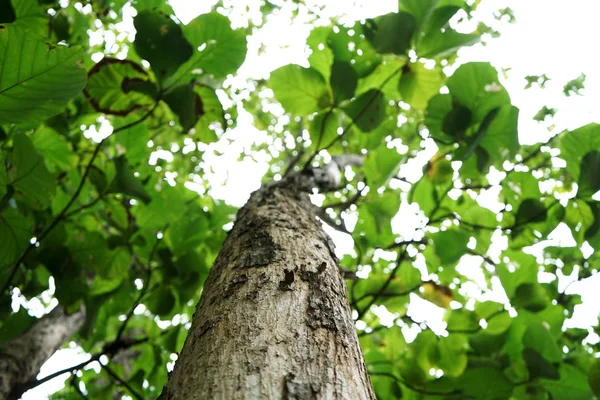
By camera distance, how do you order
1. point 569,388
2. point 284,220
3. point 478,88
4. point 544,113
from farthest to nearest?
point 544,113 → point 569,388 → point 478,88 → point 284,220

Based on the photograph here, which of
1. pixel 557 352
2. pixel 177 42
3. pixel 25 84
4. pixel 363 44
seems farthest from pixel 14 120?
pixel 557 352

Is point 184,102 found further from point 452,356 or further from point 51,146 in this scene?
point 452,356

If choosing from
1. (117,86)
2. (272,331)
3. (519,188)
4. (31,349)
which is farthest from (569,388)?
(31,349)

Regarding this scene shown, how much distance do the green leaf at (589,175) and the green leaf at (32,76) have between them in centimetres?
139

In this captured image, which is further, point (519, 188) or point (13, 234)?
point (519, 188)

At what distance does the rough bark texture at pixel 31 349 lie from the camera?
150 cm

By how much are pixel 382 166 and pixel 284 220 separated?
2.20ft

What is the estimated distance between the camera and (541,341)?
146 centimetres

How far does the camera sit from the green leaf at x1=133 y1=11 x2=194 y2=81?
3.55ft

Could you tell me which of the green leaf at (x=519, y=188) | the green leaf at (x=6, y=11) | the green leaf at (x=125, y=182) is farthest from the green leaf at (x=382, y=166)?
the green leaf at (x=6, y=11)

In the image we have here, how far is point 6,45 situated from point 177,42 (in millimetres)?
466

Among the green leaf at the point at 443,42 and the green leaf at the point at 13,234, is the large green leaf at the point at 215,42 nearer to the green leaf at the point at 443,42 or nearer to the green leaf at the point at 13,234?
the green leaf at the point at 443,42

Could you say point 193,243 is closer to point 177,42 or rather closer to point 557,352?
point 177,42

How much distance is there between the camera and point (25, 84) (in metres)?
0.74
